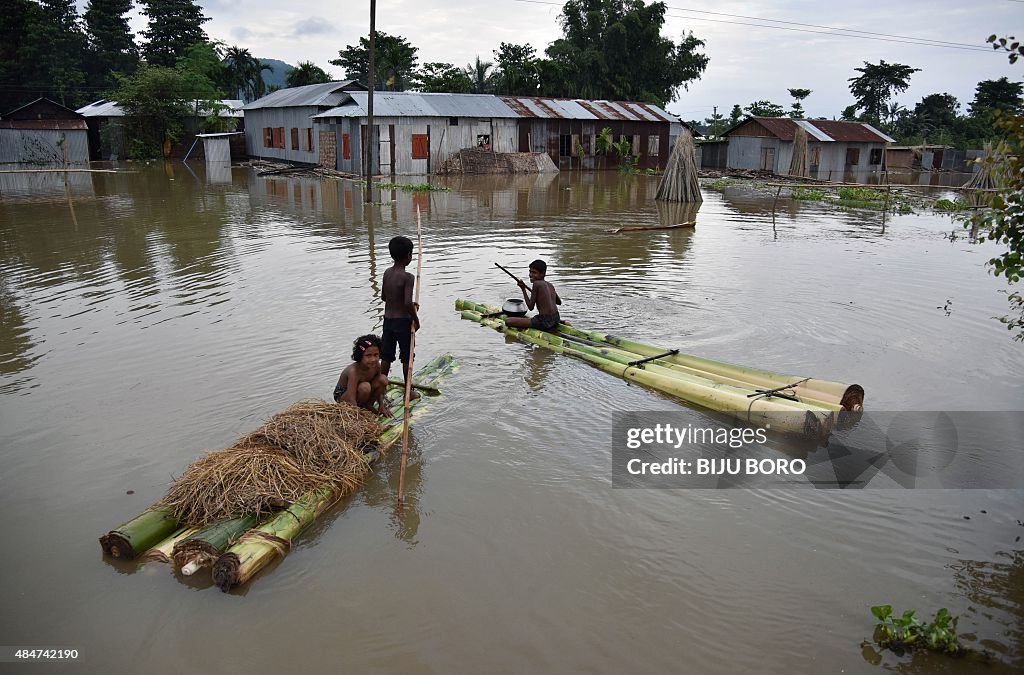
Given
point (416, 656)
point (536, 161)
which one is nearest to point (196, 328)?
point (416, 656)

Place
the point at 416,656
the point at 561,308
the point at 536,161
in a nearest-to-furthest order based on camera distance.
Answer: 1. the point at 416,656
2. the point at 561,308
3. the point at 536,161

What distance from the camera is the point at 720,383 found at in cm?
658

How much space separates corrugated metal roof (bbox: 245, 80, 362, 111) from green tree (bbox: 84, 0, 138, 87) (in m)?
18.8

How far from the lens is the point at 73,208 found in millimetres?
18172

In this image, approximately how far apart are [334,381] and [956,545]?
5.38m

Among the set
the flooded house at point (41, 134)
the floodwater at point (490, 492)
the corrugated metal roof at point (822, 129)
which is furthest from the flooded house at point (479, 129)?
the floodwater at point (490, 492)

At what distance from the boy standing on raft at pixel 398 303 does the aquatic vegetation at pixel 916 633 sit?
3.90 metres

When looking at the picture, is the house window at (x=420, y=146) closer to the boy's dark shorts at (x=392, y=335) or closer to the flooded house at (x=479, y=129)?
the flooded house at (x=479, y=129)

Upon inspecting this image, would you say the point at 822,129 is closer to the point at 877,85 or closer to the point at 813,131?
the point at 813,131

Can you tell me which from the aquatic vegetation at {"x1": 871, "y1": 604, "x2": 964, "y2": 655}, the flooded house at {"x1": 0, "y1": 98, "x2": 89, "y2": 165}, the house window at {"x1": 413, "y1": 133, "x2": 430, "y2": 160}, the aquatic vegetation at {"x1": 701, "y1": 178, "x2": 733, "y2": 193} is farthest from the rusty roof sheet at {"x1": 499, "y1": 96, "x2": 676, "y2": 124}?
the aquatic vegetation at {"x1": 871, "y1": 604, "x2": 964, "y2": 655}

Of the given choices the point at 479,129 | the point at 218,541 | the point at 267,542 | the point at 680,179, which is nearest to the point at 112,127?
the point at 479,129

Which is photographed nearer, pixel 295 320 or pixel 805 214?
pixel 295 320

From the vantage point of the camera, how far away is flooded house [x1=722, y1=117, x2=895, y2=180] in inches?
1406

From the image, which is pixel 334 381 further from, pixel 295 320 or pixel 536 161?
pixel 536 161
